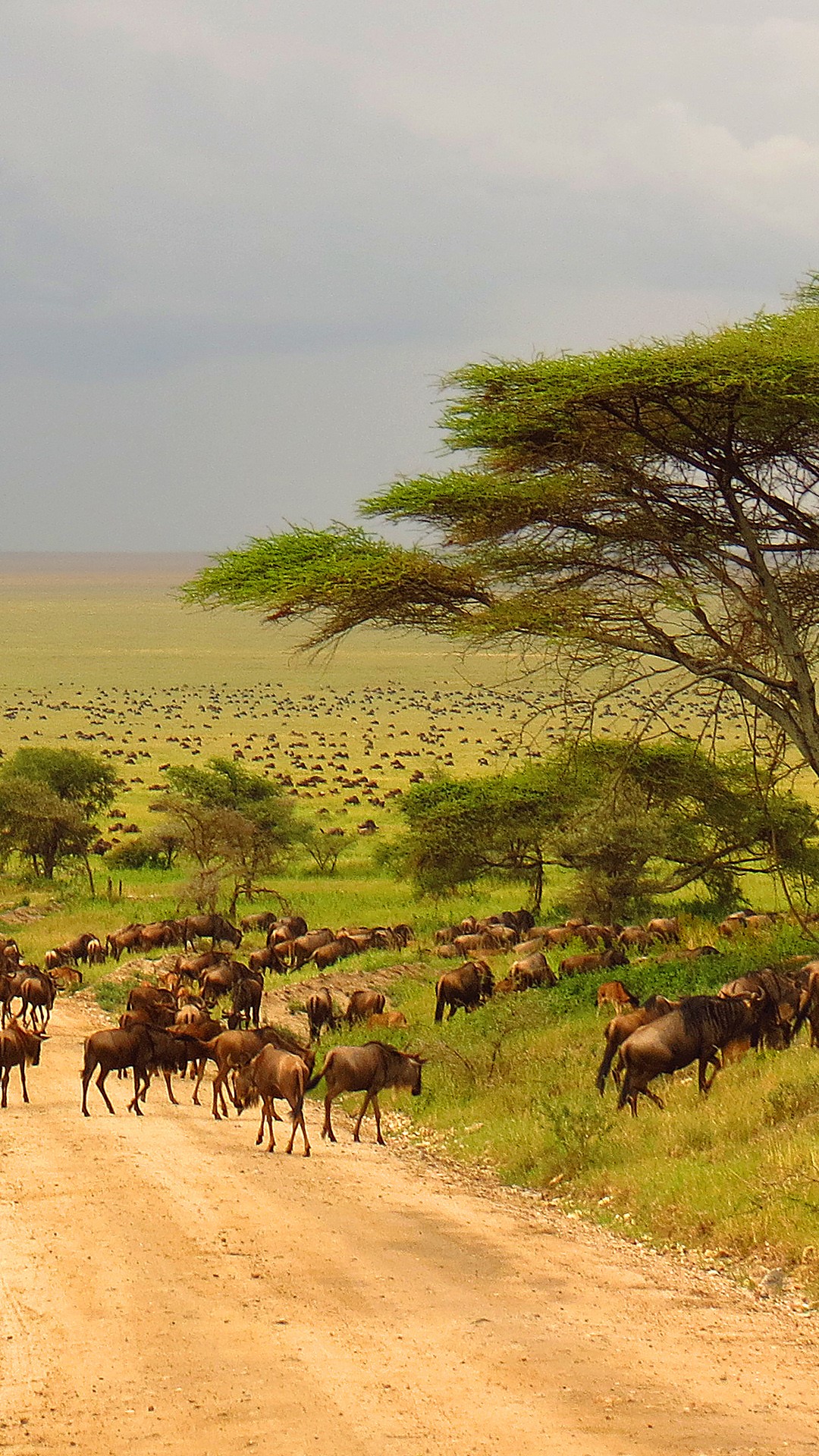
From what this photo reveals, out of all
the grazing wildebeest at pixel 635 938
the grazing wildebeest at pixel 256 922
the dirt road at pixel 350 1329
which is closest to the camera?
the dirt road at pixel 350 1329

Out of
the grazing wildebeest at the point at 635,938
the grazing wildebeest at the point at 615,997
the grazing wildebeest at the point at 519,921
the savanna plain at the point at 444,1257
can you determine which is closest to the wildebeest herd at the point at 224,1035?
the savanna plain at the point at 444,1257

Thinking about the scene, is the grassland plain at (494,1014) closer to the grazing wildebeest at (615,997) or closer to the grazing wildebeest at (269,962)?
the grazing wildebeest at (615,997)

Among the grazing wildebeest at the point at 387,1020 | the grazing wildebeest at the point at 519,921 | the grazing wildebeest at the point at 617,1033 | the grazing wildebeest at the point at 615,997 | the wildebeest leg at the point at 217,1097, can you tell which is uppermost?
the grazing wildebeest at the point at 617,1033

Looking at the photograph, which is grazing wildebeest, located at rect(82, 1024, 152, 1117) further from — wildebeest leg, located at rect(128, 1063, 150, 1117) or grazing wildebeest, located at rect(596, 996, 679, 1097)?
grazing wildebeest, located at rect(596, 996, 679, 1097)

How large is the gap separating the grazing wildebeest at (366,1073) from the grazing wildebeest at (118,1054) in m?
1.99

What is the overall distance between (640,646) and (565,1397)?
32.7 ft

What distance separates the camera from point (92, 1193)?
1059cm

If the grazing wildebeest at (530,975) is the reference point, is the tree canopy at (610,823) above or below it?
above

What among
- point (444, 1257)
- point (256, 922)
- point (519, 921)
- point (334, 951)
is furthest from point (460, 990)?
point (256, 922)

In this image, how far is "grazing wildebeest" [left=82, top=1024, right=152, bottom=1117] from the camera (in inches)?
543

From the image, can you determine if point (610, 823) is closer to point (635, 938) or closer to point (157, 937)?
point (635, 938)

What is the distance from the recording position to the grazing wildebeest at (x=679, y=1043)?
38.3 ft

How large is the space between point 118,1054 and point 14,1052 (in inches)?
52.2

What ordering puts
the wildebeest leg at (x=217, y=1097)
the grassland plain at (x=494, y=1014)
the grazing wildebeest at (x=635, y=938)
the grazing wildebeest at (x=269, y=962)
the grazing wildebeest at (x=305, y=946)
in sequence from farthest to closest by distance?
the grazing wildebeest at (x=305, y=946) → the grazing wildebeest at (x=269, y=962) → the grazing wildebeest at (x=635, y=938) → the wildebeest leg at (x=217, y=1097) → the grassland plain at (x=494, y=1014)
